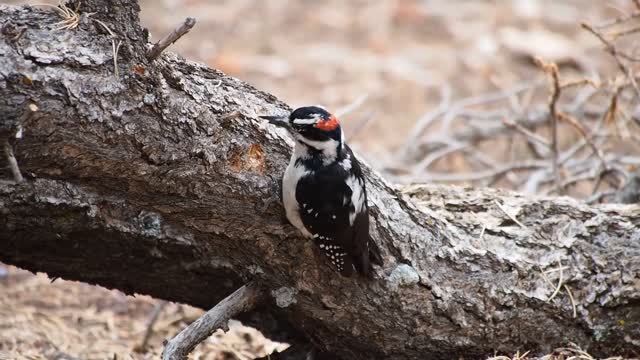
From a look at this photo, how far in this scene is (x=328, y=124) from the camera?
3217 millimetres

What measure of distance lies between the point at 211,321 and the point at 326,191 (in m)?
0.69

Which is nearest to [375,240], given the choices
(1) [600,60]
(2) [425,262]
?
(2) [425,262]

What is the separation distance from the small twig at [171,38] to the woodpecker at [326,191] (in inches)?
19.4

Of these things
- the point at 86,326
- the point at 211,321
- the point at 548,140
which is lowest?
the point at 211,321

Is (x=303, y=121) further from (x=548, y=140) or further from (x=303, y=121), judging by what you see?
(x=548, y=140)

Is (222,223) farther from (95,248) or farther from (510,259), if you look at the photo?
(510,259)

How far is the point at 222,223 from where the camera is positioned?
127 inches

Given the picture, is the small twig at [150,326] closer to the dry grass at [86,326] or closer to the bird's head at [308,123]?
the dry grass at [86,326]

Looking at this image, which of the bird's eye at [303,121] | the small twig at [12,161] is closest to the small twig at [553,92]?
the bird's eye at [303,121]

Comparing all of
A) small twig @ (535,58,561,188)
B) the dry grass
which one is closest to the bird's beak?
small twig @ (535,58,561,188)

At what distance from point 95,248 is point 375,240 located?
3.56 feet

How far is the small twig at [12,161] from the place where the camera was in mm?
2725

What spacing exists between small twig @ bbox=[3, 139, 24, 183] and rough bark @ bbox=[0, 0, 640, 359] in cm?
5

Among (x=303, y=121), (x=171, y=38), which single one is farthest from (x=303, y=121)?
(x=171, y=38)
